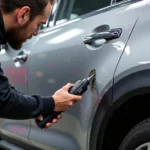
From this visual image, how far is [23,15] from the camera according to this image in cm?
167

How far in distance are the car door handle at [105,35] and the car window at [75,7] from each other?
1.03 ft

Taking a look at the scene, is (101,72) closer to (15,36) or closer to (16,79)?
(15,36)

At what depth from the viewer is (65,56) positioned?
251cm

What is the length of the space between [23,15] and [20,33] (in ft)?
0.27

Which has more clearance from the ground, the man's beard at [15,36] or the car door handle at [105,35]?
the man's beard at [15,36]

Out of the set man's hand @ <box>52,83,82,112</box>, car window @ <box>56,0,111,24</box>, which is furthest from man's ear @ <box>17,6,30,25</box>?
car window @ <box>56,0,111,24</box>

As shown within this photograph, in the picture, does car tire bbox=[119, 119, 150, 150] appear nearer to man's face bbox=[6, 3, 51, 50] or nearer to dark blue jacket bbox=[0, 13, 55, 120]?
dark blue jacket bbox=[0, 13, 55, 120]

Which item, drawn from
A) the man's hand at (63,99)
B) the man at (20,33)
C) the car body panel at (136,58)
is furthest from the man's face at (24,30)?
the car body panel at (136,58)

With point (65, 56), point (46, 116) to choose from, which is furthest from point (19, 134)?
point (46, 116)

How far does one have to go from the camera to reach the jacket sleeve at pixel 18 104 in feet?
5.60

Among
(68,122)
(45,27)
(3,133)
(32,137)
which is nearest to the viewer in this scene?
(68,122)

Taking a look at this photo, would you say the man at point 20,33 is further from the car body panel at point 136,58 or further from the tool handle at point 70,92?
the car body panel at point 136,58

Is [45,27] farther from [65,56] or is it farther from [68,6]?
[65,56]

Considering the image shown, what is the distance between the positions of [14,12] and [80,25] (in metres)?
0.89
